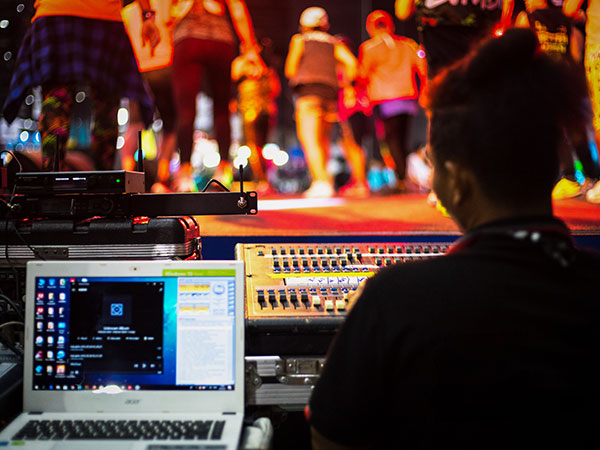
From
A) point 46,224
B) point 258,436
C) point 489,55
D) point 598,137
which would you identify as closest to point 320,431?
point 258,436

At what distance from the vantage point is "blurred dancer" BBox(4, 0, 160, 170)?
2.14m

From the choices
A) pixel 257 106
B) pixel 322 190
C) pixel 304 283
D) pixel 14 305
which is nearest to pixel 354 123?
pixel 257 106

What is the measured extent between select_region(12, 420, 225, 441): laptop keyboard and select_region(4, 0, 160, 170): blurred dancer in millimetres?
1308

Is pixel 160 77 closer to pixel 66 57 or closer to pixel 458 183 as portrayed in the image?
pixel 66 57

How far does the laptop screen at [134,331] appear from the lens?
3.77ft

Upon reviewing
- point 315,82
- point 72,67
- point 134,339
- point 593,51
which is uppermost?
point 315,82

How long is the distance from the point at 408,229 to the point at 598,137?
1.65 m

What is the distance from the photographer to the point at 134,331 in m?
1.17

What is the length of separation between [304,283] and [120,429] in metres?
0.59

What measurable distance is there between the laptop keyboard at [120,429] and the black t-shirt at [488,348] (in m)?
0.45

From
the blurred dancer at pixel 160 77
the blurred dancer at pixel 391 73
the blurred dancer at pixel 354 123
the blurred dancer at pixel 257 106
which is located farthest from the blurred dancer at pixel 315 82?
the blurred dancer at pixel 160 77

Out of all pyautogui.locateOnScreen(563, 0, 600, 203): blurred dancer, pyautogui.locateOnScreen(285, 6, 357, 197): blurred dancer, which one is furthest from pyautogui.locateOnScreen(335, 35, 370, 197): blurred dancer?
pyautogui.locateOnScreen(563, 0, 600, 203): blurred dancer

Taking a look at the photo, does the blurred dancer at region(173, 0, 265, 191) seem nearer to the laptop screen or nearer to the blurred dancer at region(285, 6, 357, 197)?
the blurred dancer at region(285, 6, 357, 197)

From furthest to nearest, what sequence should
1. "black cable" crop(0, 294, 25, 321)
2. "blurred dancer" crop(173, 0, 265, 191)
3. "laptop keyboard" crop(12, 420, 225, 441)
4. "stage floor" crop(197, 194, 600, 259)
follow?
1. "blurred dancer" crop(173, 0, 265, 191)
2. "stage floor" crop(197, 194, 600, 259)
3. "black cable" crop(0, 294, 25, 321)
4. "laptop keyboard" crop(12, 420, 225, 441)
